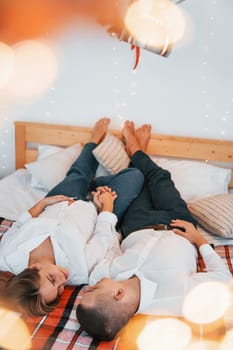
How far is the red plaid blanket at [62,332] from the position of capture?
3.42 feet

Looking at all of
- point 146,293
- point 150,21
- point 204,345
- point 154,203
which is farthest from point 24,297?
point 150,21

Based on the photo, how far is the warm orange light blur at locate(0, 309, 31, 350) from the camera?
103cm

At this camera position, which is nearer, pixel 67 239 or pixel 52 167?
pixel 67 239

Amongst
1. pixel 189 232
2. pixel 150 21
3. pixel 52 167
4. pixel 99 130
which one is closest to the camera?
pixel 189 232

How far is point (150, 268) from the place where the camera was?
4.31ft

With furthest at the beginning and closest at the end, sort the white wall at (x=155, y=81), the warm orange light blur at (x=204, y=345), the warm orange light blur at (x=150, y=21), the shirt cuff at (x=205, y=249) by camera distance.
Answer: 1. the white wall at (x=155, y=81)
2. the warm orange light blur at (x=150, y=21)
3. the shirt cuff at (x=205, y=249)
4. the warm orange light blur at (x=204, y=345)

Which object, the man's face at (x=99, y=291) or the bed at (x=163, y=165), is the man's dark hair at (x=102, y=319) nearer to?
the man's face at (x=99, y=291)

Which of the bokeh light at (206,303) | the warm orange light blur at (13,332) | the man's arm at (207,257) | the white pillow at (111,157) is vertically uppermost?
the white pillow at (111,157)

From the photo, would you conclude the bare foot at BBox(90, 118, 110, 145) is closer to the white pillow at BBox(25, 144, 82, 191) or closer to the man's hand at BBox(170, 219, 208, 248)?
the white pillow at BBox(25, 144, 82, 191)

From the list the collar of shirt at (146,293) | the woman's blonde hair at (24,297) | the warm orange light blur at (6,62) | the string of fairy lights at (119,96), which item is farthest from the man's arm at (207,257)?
the warm orange light blur at (6,62)

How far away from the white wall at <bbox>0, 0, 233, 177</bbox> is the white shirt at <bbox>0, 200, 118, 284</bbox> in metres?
0.80

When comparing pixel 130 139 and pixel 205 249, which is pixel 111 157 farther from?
pixel 205 249

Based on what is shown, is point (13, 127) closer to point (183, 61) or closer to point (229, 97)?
point (183, 61)

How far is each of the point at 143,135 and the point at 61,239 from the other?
0.93m
